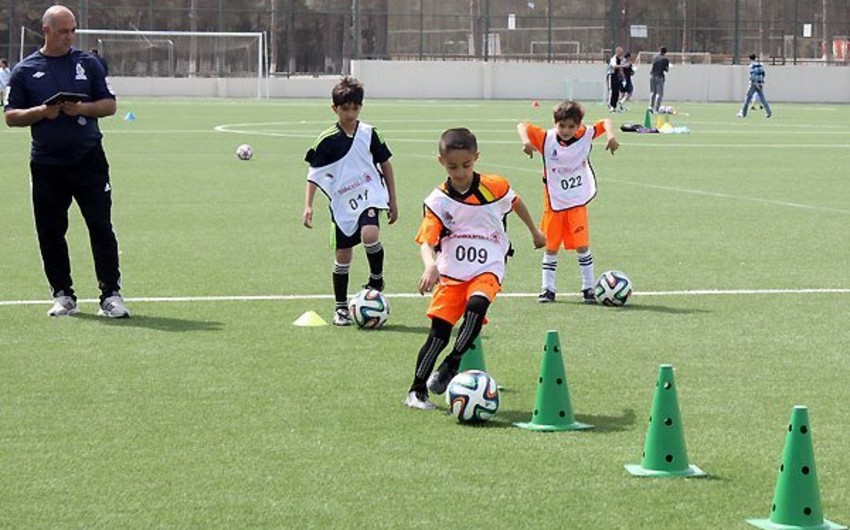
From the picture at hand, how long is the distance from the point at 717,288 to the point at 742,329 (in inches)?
87.1

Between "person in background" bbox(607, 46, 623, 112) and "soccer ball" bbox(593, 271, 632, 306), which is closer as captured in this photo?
"soccer ball" bbox(593, 271, 632, 306)

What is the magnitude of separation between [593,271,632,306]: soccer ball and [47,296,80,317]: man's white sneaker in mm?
3945

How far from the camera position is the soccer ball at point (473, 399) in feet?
Answer: 28.4

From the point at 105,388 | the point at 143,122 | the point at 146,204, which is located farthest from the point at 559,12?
the point at 105,388

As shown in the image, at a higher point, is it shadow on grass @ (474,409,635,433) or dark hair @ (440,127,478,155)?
dark hair @ (440,127,478,155)

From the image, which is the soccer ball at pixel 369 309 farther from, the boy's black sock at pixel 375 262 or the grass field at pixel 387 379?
the boy's black sock at pixel 375 262

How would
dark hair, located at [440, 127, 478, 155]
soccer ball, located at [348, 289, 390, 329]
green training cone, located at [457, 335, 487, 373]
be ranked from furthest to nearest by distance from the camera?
soccer ball, located at [348, 289, 390, 329] → green training cone, located at [457, 335, 487, 373] → dark hair, located at [440, 127, 478, 155]

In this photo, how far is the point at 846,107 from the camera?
65312 millimetres

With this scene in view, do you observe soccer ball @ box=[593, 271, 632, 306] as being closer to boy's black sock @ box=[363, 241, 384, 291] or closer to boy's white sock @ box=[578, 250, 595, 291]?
boy's white sock @ box=[578, 250, 595, 291]

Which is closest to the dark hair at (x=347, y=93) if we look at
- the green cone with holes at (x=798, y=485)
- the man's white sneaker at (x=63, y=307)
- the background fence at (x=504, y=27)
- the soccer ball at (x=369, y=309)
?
the soccer ball at (x=369, y=309)

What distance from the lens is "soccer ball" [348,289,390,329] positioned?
11.9 meters

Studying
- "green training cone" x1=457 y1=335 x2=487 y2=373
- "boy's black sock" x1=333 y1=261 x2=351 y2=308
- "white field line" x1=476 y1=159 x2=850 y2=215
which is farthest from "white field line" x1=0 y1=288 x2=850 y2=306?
"white field line" x1=476 y1=159 x2=850 y2=215

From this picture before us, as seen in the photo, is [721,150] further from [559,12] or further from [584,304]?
[559,12]

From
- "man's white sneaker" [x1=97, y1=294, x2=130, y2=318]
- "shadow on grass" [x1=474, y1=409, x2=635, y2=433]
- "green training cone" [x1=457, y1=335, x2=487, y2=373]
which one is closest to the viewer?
"shadow on grass" [x1=474, y1=409, x2=635, y2=433]
